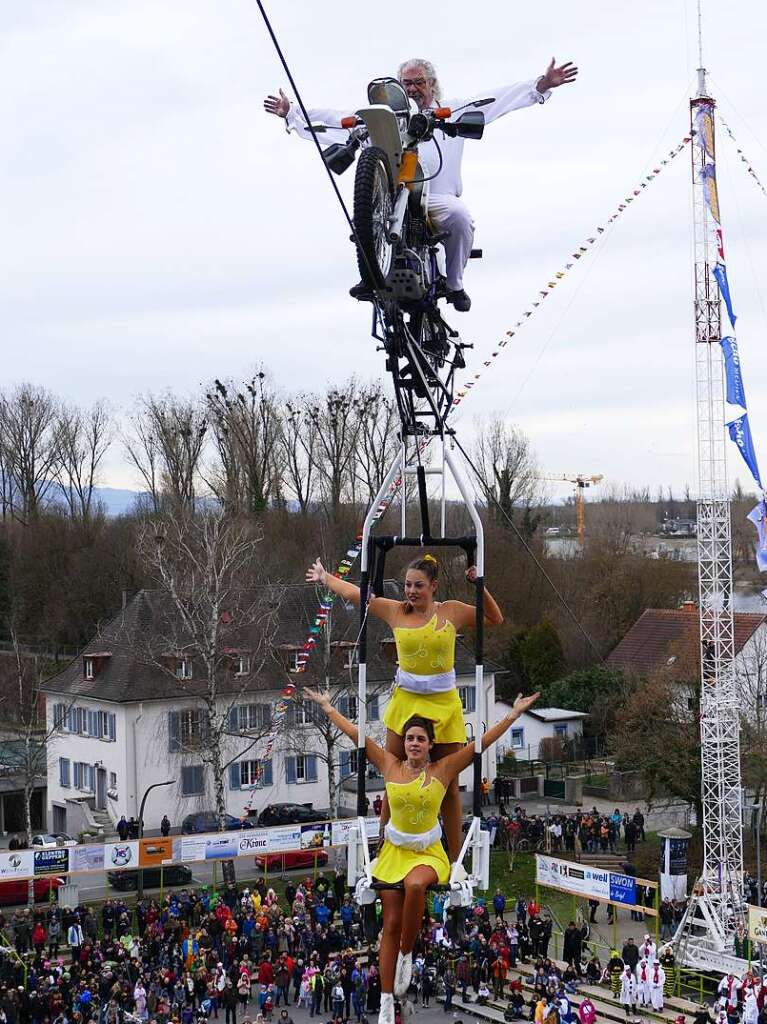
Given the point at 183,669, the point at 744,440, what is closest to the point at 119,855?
the point at 183,669

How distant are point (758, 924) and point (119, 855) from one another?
38.1ft

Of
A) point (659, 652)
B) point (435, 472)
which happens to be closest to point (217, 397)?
point (659, 652)

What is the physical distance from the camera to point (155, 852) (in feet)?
85.5

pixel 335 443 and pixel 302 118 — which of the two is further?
pixel 335 443

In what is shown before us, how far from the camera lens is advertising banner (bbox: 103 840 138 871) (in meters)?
25.4

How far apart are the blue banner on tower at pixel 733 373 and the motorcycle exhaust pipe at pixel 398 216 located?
19.1 m

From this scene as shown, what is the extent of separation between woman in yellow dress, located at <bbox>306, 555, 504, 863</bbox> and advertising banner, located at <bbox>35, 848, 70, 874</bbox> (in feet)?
57.2

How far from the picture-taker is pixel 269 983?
881 inches

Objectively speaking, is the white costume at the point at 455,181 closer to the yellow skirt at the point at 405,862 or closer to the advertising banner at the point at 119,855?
the yellow skirt at the point at 405,862

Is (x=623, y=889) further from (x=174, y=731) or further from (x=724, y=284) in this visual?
(x=174, y=731)

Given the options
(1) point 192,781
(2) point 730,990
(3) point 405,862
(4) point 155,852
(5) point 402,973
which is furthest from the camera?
(1) point 192,781

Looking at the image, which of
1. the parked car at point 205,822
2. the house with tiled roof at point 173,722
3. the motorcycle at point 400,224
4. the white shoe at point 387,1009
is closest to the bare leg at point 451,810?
the white shoe at point 387,1009

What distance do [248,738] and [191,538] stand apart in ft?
33.2

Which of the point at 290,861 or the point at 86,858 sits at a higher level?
the point at 86,858
